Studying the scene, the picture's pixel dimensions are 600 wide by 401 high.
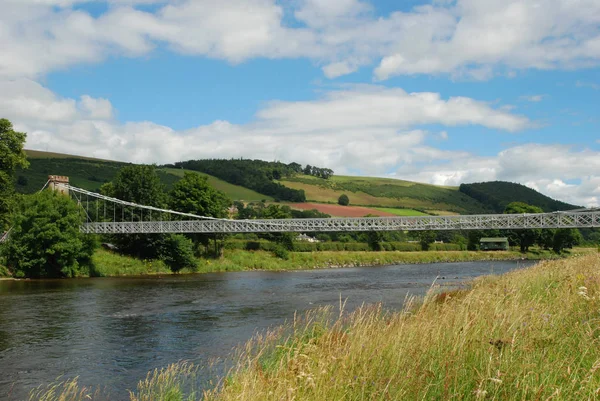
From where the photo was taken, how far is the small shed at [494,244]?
3123 inches

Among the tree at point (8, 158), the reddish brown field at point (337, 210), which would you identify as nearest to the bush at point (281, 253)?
the tree at point (8, 158)

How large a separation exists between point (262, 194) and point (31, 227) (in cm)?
7484

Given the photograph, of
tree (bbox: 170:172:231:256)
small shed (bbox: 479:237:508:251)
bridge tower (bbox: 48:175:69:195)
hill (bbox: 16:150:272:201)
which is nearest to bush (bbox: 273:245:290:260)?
tree (bbox: 170:172:231:256)

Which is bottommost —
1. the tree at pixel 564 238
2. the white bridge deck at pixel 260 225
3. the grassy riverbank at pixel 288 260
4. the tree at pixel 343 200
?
the grassy riverbank at pixel 288 260

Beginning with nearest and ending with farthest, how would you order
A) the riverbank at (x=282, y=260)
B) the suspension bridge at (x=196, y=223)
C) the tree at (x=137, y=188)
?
the riverbank at (x=282, y=260) < the suspension bridge at (x=196, y=223) < the tree at (x=137, y=188)

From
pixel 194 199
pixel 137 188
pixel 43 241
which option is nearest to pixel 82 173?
pixel 137 188

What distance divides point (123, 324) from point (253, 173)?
337 feet

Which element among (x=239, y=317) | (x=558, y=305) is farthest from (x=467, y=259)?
(x=558, y=305)

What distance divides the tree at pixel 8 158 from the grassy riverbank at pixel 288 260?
24.4 feet

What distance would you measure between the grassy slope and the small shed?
3673 cm

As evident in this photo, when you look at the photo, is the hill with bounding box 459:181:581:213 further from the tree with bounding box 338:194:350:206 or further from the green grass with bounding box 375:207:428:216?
the tree with bounding box 338:194:350:206

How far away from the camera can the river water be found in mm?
11368

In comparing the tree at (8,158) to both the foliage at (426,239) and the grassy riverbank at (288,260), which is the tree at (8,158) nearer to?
the grassy riverbank at (288,260)

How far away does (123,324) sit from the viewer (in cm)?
1742
